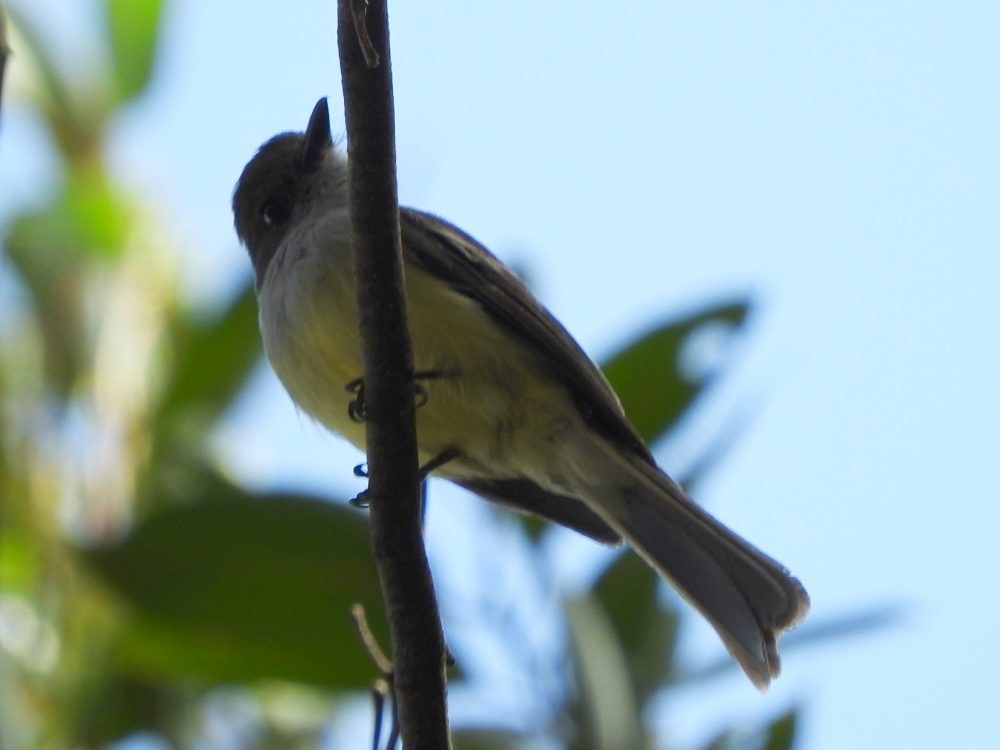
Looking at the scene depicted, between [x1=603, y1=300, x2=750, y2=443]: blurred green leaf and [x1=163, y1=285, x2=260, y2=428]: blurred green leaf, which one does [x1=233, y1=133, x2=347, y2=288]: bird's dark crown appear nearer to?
[x1=163, y1=285, x2=260, y2=428]: blurred green leaf

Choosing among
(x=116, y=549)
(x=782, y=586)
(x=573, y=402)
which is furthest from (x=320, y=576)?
(x=782, y=586)

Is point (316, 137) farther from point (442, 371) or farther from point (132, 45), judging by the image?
point (132, 45)

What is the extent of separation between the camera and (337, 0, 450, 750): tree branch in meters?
2.92

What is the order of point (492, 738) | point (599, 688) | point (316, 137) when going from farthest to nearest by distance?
point (316, 137), point (492, 738), point (599, 688)

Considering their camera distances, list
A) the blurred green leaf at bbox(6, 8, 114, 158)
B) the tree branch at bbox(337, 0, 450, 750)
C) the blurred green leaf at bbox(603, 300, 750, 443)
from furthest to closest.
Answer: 1. the blurred green leaf at bbox(6, 8, 114, 158)
2. the blurred green leaf at bbox(603, 300, 750, 443)
3. the tree branch at bbox(337, 0, 450, 750)

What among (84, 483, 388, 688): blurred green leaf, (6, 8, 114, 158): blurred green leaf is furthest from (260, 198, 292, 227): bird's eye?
(6, 8, 114, 158): blurred green leaf

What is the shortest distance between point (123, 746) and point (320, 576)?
0.80 meters

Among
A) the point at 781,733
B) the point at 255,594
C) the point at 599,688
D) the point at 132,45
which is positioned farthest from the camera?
the point at 132,45

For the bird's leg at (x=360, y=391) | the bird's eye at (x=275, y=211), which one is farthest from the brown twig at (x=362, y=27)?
the bird's eye at (x=275, y=211)

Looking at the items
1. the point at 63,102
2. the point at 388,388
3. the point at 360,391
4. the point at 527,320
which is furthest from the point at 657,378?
the point at 63,102

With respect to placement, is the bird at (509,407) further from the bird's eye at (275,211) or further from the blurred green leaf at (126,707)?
the blurred green leaf at (126,707)

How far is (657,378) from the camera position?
4.46 metres

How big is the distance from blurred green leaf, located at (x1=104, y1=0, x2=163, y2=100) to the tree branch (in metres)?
3.32

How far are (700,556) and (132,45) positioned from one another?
3.26 m
